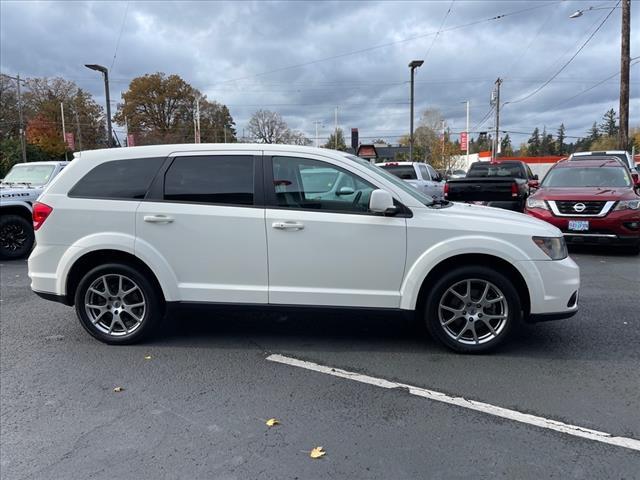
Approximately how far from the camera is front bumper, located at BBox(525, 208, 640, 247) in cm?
869

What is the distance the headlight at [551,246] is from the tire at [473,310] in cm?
40

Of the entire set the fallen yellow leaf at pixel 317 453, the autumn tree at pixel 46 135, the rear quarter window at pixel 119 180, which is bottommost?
the fallen yellow leaf at pixel 317 453

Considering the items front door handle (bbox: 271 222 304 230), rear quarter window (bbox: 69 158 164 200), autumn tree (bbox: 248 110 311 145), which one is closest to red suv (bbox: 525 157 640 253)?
front door handle (bbox: 271 222 304 230)

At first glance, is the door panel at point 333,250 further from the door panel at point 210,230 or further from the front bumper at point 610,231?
the front bumper at point 610,231

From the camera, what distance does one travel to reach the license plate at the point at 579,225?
8.88m

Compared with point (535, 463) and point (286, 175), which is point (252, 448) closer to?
point (535, 463)

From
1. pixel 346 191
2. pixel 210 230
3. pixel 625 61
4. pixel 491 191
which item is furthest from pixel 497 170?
pixel 210 230

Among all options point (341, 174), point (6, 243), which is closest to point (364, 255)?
point (341, 174)

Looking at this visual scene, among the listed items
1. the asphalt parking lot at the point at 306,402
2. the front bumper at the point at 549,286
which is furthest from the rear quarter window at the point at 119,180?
the front bumper at the point at 549,286

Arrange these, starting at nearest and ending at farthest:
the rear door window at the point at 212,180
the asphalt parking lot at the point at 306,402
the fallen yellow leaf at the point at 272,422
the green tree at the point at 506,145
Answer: the asphalt parking lot at the point at 306,402 < the fallen yellow leaf at the point at 272,422 < the rear door window at the point at 212,180 < the green tree at the point at 506,145

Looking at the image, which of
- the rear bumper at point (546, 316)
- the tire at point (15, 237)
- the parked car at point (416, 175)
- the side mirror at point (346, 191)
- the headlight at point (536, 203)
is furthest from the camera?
the parked car at point (416, 175)

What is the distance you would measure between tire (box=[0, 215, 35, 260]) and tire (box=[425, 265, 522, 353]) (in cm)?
865

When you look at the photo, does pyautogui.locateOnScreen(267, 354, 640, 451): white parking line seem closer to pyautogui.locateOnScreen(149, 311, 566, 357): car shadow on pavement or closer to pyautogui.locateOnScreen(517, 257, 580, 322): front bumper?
Result: pyautogui.locateOnScreen(149, 311, 566, 357): car shadow on pavement

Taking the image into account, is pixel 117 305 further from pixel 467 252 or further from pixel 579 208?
pixel 579 208
